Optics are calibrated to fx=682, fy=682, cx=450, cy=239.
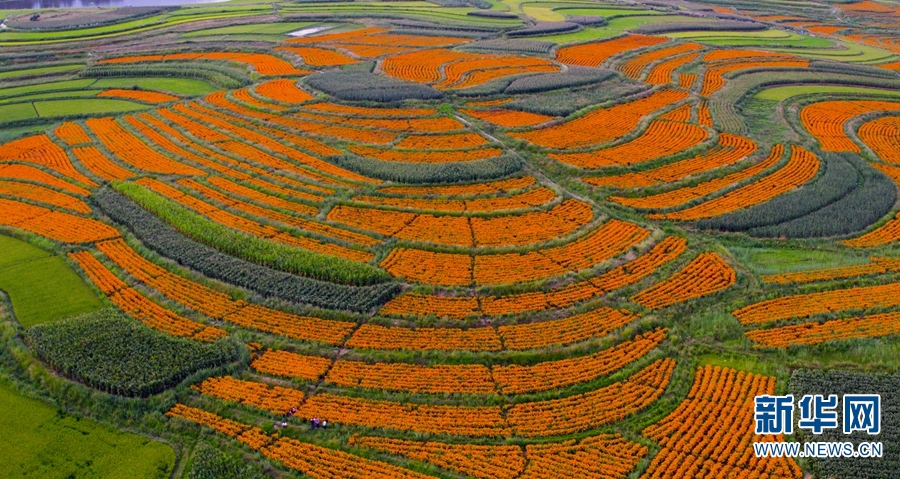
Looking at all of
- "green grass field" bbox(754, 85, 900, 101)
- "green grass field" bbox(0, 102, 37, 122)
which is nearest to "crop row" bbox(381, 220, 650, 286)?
"green grass field" bbox(754, 85, 900, 101)

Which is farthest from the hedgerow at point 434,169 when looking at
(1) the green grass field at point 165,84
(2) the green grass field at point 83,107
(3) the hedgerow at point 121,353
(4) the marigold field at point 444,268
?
(1) the green grass field at point 165,84

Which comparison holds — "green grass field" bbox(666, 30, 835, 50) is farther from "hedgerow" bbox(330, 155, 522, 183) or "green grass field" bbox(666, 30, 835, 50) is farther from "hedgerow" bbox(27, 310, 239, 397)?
"hedgerow" bbox(27, 310, 239, 397)

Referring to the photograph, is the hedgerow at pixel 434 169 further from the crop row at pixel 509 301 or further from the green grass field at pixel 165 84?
the green grass field at pixel 165 84

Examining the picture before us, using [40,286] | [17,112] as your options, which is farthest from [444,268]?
[17,112]

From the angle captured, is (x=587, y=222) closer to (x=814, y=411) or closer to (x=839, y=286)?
(x=839, y=286)

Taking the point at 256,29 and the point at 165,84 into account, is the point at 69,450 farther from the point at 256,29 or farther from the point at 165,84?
the point at 256,29

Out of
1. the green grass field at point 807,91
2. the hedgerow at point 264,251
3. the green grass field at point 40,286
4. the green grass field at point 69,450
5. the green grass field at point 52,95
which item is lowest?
the green grass field at point 69,450

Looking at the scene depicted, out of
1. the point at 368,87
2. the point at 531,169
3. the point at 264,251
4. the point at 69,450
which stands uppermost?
the point at 368,87
